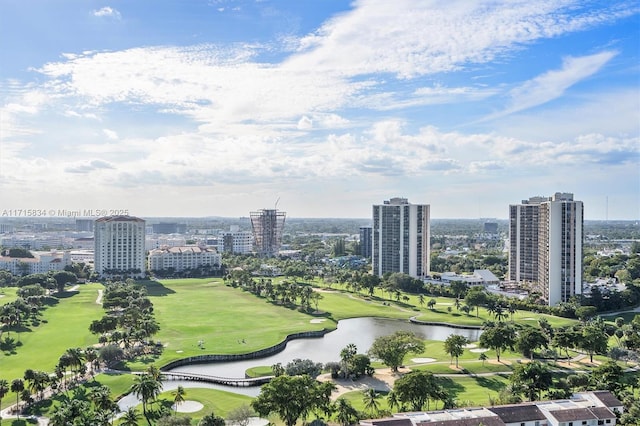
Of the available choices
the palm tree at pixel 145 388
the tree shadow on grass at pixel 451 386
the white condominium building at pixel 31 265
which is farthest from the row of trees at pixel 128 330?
the white condominium building at pixel 31 265

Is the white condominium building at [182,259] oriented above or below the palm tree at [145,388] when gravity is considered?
above

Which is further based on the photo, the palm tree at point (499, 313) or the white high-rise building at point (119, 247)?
the white high-rise building at point (119, 247)

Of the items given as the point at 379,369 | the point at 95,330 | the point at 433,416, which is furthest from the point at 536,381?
the point at 95,330

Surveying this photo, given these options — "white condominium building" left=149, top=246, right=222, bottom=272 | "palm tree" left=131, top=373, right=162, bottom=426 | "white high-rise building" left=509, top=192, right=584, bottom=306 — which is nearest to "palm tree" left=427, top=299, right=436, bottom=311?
"white high-rise building" left=509, top=192, right=584, bottom=306

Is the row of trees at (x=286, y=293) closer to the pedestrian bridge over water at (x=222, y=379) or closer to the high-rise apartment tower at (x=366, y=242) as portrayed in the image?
the pedestrian bridge over water at (x=222, y=379)

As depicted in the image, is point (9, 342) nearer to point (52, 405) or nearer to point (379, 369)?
point (52, 405)

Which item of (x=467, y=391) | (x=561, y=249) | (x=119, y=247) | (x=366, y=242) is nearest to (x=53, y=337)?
(x=467, y=391)

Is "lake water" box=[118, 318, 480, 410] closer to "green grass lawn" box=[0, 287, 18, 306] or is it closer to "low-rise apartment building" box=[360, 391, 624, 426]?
"low-rise apartment building" box=[360, 391, 624, 426]
